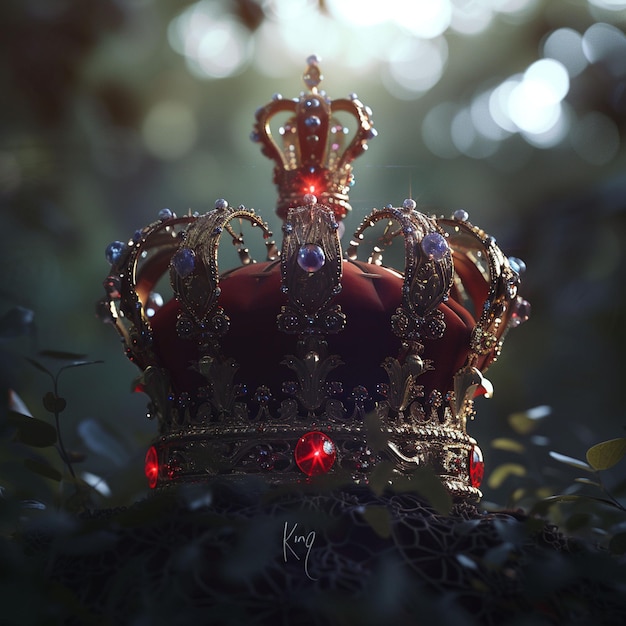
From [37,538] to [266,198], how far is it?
217 centimetres

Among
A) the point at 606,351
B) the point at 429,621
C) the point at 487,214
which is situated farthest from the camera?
the point at 487,214

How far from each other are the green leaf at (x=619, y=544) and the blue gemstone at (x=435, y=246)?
1.31 ft

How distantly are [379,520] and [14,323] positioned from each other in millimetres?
669

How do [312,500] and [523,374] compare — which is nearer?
[312,500]

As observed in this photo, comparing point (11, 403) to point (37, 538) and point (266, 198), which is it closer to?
point (37, 538)

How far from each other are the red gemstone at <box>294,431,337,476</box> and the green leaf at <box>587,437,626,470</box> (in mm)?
314

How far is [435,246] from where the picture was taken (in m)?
0.99

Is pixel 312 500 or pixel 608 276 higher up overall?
pixel 608 276

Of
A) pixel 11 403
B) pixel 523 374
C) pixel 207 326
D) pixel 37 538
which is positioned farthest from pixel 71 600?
pixel 523 374

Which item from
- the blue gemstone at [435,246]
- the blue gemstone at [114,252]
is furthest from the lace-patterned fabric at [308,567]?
the blue gemstone at [114,252]

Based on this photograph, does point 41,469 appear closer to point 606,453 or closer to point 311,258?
point 311,258

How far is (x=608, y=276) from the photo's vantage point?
209 centimetres

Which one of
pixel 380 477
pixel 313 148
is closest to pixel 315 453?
pixel 380 477

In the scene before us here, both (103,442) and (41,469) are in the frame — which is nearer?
(41,469)
